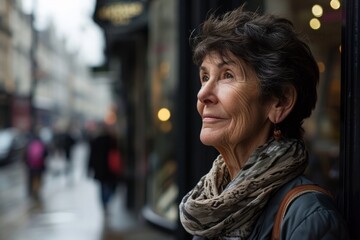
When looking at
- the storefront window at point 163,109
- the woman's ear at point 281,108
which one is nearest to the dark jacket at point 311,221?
the woman's ear at point 281,108

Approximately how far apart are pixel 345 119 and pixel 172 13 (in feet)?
26.5

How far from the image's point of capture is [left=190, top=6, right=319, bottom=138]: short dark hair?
4.87ft

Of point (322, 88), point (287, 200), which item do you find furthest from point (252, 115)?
point (322, 88)

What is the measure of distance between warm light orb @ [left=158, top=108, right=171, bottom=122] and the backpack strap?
324 inches

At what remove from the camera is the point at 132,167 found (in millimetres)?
14852

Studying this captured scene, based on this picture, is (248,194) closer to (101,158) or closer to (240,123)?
(240,123)

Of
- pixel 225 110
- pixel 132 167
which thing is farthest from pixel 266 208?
pixel 132 167

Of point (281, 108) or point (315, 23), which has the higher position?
point (315, 23)

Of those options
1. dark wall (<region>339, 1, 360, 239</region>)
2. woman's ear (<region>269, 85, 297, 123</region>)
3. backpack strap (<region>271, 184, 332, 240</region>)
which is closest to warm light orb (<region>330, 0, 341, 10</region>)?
dark wall (<region>339, 1, 360, 239</region>)

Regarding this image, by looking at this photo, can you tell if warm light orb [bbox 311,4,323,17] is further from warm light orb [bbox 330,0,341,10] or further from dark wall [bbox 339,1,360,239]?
dark wall [bbox 339,1,360,239]

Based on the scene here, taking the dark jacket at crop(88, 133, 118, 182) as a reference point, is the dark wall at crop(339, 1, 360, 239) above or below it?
above

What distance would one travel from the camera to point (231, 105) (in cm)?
150

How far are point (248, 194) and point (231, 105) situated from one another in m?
0.26

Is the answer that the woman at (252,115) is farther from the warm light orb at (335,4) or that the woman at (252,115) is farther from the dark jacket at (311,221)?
→ the warm light orb at (335,4)
